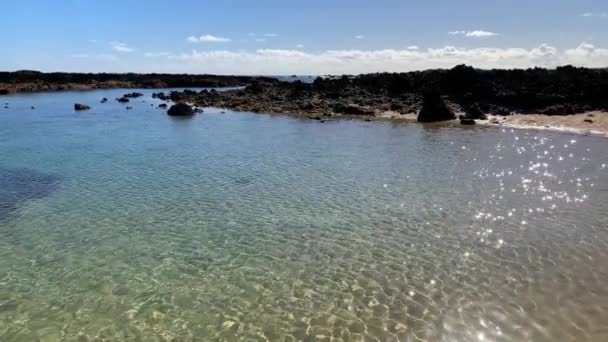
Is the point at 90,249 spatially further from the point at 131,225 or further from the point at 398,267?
the point at 398,267

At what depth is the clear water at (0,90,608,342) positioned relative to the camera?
10539 millimetres

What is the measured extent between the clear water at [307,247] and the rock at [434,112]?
16.4m

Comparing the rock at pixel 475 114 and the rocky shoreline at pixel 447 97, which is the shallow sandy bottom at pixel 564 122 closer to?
the rock at pixel 475 114

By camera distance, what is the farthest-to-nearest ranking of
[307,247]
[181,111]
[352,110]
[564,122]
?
[181,111]
[352,110]
[564,122]
[307,247]

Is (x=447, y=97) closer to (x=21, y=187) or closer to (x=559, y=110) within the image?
(x=559, y=110)

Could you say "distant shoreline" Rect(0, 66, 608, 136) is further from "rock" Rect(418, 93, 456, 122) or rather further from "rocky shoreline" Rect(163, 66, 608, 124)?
"rock" Rect(418, 93, 456, 122)

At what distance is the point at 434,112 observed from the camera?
153 feet

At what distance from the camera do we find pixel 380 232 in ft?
52.3

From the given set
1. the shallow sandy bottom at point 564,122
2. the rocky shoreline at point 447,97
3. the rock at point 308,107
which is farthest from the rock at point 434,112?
the rock at point 308,107

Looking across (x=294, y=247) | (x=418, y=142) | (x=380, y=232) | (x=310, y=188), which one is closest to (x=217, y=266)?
(x=294, y=247)

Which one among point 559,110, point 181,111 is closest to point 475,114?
point 559,110

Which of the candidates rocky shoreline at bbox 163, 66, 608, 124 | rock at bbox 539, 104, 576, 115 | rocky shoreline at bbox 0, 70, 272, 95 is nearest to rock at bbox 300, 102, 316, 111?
rocky shoreline at bbox 163, 66, 608, 124

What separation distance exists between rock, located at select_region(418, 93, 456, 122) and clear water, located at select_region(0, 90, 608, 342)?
1644cm

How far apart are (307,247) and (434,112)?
116 feet
